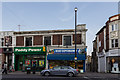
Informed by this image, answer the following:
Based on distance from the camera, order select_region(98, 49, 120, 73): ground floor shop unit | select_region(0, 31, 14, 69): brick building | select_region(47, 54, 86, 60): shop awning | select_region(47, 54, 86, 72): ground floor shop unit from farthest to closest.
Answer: select_region(0, 31, 14, 69): brick building < select_region(98, 49, 120, 73): ground floor shop unit < select_region(47, 54, 86, 72): ground floor shop unit < select_region(47, 54, 86, 60): shop awning

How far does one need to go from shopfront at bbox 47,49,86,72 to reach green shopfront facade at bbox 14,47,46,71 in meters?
1.39

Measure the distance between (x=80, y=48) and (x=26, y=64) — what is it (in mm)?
9832

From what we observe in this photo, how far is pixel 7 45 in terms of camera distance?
2745 cm

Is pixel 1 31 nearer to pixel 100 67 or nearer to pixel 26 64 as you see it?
pixel 26 64

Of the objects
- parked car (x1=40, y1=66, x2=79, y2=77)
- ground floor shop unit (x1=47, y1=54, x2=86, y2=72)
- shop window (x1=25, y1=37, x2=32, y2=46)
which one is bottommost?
parked car (x1=40, y1=66, x2=79, y2=77)

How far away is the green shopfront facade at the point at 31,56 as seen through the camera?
26.4 meters

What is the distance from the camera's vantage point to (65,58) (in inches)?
971

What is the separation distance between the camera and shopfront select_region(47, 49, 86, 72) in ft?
80.5

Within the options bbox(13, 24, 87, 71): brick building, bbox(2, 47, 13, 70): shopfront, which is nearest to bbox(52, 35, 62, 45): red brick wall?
bbox(13, 24, 87, 71): brick building

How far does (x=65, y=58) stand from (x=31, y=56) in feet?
20.8

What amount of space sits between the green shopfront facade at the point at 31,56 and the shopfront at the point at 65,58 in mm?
1395

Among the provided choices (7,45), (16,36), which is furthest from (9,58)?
(16,36)

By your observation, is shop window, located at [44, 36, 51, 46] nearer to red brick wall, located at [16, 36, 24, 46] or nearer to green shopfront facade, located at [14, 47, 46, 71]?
green shopfront facade, located at [14, 47, 46, 71]

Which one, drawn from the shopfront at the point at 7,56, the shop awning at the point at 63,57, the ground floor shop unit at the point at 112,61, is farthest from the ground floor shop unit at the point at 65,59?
the shopfront at the point at 7,56
